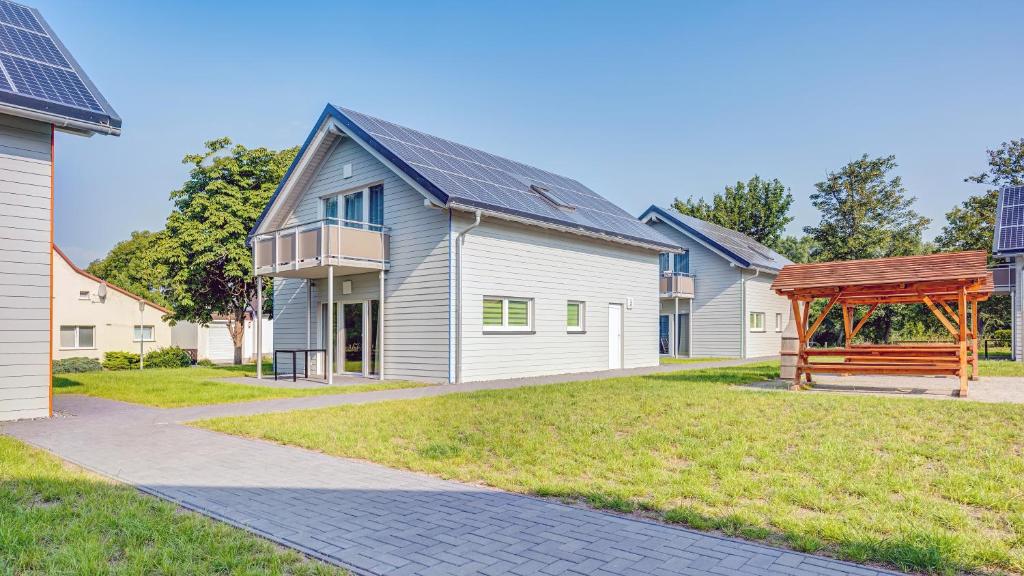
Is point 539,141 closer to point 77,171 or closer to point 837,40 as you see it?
point 837,40

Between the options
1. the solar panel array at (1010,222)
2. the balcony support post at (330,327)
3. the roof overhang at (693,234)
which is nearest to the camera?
the balcony support post at (330,327)

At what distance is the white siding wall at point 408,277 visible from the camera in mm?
16047

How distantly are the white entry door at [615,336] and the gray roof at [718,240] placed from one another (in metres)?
9.42

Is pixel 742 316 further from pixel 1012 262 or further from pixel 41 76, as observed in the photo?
pixel 41 76

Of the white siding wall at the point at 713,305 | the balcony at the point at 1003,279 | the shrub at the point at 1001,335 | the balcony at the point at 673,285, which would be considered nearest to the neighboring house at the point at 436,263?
the balcony at the point at 673,285

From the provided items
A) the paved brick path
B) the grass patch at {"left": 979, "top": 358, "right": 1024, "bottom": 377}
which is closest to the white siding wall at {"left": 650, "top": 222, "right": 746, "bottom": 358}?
the grass patch at {"left": 979, "top": 358, "right": 1024, "bottom": 377}

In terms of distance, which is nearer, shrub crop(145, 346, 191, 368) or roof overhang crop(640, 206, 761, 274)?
roof overhang crop(640, 206, 761, 274)

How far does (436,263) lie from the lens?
1617cm

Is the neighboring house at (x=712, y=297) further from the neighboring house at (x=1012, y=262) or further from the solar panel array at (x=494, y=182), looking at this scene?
the neighboring house at (x=1012, y=262)

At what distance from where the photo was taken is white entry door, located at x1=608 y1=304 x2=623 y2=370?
829 inches

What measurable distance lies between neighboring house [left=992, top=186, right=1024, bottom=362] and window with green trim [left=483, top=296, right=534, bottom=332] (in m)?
17.0

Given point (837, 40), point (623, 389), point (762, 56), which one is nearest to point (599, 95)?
point (762, 56)

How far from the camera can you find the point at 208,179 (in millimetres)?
28359

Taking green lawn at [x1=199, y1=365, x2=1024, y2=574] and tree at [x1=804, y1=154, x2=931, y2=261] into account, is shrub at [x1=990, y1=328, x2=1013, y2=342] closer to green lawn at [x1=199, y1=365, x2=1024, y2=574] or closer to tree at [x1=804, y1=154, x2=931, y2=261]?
tree at [x1=804, y1=154, x2=931, y2=261]
